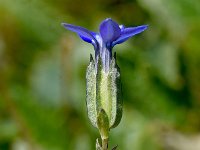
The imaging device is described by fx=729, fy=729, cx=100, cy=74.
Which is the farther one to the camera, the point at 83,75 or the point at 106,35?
the point at 83,75

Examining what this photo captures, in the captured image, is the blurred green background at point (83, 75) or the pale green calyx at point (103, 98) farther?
the blurred green background at point (83, 75)

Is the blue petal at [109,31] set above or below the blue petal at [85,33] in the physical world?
below

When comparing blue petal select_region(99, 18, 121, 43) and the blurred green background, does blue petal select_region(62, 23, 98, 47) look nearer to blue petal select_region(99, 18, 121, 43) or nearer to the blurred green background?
blue petal select_region(99, 18, 121, 43)

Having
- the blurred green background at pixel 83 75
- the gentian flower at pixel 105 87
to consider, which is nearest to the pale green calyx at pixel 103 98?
the gentian flower at pixel 105 87

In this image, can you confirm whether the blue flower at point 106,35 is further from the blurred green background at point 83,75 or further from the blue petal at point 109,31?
the blurred green background at point 83,75

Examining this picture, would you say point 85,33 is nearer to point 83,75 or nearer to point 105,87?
point 105,87

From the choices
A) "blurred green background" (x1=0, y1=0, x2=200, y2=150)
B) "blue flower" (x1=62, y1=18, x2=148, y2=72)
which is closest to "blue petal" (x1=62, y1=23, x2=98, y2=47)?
"blue flower" (x1=62, y1=18, x2=148, y2=72)

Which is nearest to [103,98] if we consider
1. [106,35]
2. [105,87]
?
[105,87]
